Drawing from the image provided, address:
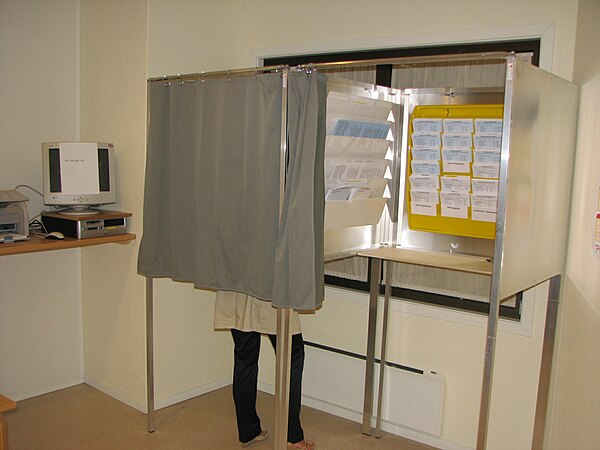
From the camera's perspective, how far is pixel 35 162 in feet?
11.2

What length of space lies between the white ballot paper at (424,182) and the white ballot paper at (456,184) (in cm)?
4

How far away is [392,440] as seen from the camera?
317 centimetres

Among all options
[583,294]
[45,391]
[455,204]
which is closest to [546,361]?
[583,294]

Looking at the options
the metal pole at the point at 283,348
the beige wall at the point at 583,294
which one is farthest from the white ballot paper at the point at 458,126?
the metal pole at the point at 283,348

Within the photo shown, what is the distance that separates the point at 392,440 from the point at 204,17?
9.00ft

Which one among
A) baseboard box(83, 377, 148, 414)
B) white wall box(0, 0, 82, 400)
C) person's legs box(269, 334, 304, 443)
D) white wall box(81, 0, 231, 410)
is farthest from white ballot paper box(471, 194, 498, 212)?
white wall box(0, 0, 82, 400)

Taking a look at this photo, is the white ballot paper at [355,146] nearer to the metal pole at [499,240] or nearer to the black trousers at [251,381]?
the metal pole at [499,240]

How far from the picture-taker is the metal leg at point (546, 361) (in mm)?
2523

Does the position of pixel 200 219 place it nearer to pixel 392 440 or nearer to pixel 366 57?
pixel 366 57

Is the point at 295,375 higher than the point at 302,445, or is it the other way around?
the point at 295,375

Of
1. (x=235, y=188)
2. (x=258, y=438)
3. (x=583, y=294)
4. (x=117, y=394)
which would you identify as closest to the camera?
(x=583, y=294)

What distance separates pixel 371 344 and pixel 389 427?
511 millimetres

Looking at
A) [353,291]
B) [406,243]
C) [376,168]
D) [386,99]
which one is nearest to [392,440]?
[353,291]

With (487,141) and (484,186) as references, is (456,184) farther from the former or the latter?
(487,141)
